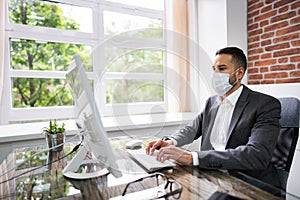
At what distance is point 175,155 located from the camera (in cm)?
95

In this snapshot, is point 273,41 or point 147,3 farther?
point 147,3

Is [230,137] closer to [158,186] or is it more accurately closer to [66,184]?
[158,186]

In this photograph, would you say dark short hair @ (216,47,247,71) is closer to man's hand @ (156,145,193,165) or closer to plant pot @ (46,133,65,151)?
man's hand @ (156,145,193,165)

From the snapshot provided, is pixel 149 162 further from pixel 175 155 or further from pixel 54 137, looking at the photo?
pixel 54 137

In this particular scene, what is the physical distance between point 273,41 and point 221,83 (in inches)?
48.7

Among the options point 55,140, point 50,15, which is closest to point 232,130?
point 55,140

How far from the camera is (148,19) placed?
8.95 ft

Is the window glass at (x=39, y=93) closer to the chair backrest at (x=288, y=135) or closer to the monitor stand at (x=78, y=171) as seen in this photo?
the monitor stand at (x=78, y=171)

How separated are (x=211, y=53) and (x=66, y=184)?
218 centimetres

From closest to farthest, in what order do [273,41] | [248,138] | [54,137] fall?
[248,138]
[54,137]
[273,41]

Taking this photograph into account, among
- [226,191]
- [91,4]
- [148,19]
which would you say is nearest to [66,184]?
[226,191]

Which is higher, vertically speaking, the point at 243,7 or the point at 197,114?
the point at 243,7

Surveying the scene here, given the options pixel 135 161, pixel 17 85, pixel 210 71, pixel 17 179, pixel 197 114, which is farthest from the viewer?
pixel 17 85

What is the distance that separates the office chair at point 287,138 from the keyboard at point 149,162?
0.63 meters
